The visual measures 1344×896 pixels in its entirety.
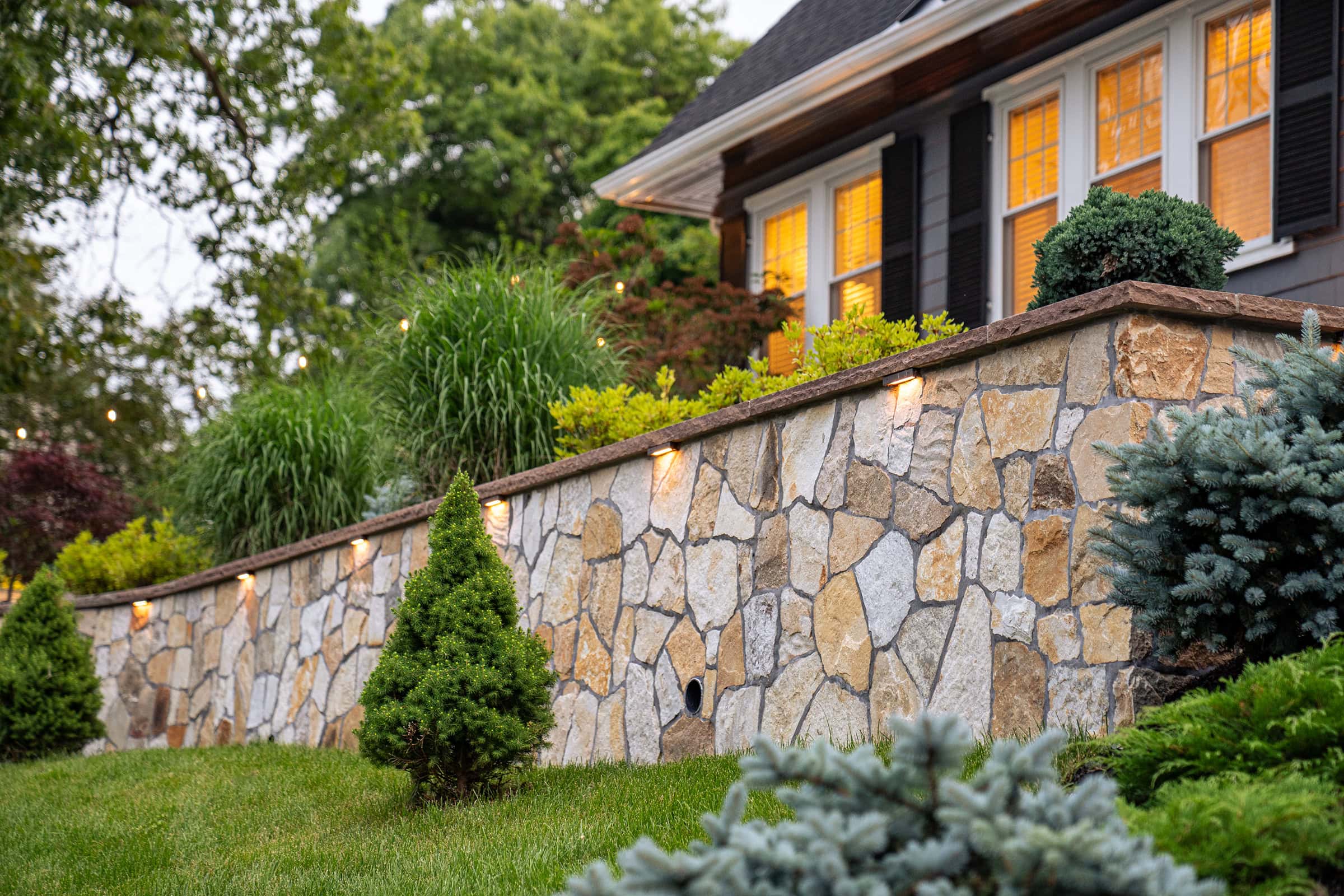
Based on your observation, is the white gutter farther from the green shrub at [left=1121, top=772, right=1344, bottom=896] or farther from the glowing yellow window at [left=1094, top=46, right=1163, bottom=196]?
the green shrub at [left=1121, top=772, right=1344, bottom=896]

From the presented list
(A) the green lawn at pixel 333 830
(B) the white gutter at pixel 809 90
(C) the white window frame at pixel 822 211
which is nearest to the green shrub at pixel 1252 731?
(A) the green lawn at pixel 333 830

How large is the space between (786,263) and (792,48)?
7.18 feet

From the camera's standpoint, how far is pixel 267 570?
1022cm

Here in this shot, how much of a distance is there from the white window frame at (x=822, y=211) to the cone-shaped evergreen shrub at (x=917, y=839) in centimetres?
856

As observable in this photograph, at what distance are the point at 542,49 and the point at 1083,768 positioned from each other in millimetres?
25334

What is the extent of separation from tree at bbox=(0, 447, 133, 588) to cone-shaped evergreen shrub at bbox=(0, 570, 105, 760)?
7.20 metres

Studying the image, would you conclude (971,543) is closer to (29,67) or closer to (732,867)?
(732,867)

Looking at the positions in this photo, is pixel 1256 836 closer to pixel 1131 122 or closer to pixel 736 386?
pixel 736 386

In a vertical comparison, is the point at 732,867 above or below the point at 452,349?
below

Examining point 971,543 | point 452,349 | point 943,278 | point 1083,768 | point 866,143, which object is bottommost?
point 1083,768

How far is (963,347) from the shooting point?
5.04 metres

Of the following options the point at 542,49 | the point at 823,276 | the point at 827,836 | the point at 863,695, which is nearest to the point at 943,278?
the point at 823,276

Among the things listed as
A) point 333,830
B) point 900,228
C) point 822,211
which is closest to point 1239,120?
point 900,228

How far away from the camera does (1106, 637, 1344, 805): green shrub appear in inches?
122
